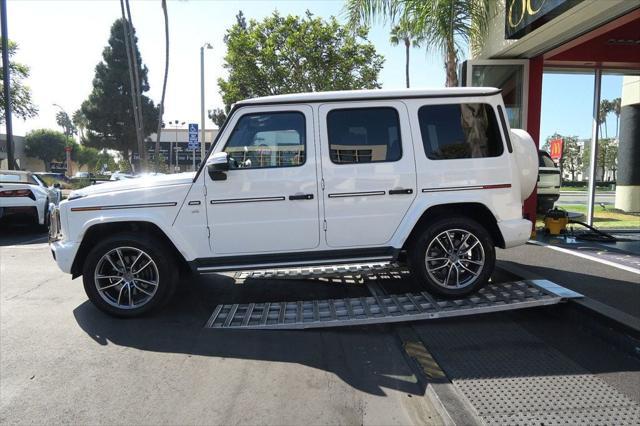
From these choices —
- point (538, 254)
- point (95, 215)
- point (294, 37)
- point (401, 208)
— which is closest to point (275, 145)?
point (401, 208)

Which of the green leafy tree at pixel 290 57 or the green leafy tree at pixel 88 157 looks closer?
the green leafy tree at pixel 290 57

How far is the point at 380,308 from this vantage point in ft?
15.3

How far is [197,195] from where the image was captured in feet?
15.2

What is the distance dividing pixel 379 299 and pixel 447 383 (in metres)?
1.67

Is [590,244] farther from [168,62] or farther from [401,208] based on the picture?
[168,62]

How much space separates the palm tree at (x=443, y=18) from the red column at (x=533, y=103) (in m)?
1.17

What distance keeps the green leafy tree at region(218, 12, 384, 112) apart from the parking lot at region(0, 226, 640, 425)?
17.8 metres

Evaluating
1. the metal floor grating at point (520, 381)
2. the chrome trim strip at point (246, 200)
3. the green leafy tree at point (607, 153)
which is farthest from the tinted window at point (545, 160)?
the green leafy tree at point (607, 153)

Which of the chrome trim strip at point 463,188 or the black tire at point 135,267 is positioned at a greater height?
the chrome trim strip at point 463,188

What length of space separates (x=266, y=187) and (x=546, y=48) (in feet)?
21.2

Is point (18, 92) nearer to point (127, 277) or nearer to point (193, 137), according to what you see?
point (193, 137)

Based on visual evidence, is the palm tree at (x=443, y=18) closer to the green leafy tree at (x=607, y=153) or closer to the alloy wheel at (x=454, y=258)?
the alloy wheel at (x=454, y=258)

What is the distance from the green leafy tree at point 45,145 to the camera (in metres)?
64.1

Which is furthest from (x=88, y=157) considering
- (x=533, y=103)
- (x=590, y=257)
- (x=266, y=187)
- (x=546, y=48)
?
(x=590, y=257)
